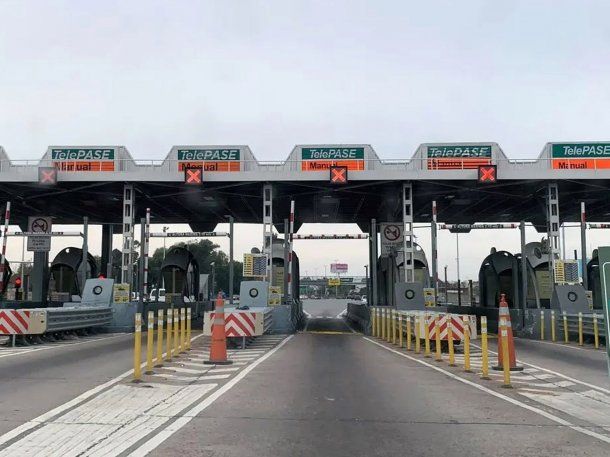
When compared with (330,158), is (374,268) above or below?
below

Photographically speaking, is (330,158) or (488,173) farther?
(330,158)

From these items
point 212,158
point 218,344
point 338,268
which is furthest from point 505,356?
point 338,268

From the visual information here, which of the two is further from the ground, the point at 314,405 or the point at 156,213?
the point at 156,213

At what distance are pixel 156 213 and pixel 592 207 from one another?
86.0 feet

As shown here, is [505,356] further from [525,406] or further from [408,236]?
[408,236]

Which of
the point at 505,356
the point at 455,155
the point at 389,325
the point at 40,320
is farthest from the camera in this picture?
the point at 455,155

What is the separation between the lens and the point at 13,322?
56.4ft

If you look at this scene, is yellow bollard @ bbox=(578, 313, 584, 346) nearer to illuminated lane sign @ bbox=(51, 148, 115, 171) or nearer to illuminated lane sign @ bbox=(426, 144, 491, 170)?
illuminated lane sign @ bbox=(426, 144, 491, 170)

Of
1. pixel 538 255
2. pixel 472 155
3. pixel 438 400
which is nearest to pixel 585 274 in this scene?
pixel 538 255

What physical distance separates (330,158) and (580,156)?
11.7 metres

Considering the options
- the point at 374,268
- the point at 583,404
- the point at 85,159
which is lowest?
the point at 583,404

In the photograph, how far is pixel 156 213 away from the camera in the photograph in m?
38.5

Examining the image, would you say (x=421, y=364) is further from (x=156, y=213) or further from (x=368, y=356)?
(x=156, y=213)

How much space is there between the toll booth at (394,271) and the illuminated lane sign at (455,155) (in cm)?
566
